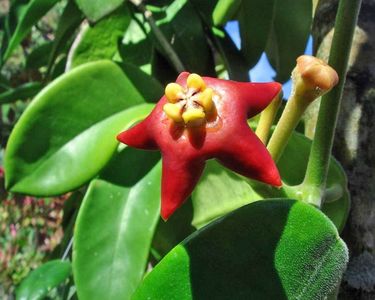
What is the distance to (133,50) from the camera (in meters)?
0.86

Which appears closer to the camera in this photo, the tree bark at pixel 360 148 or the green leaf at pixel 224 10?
the tree bark at pixel 360 148

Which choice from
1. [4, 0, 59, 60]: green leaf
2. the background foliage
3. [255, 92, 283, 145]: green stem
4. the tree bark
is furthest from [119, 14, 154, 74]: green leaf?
[255, 92, 283, 145]: green stem

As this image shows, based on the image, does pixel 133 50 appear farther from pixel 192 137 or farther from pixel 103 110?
pixel 192 137

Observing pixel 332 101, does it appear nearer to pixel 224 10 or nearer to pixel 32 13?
pixel 224 10

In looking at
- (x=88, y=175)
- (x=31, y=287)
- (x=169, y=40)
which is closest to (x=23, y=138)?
(x=88, y=175)

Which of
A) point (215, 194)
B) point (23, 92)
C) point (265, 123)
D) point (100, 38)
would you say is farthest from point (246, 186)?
point (23, 92)

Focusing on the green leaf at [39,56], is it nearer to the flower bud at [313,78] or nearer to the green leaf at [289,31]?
the green leaf at [289,31]

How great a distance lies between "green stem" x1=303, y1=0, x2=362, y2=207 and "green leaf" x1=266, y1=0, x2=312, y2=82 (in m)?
0.31

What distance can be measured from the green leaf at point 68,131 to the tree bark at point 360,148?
A: 0.21m

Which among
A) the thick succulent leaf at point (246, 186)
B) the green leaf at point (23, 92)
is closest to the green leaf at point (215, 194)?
the thick succulent leaf at point (246, 186)

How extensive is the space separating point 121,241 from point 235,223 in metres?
0.20

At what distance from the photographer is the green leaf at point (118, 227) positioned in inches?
23.5

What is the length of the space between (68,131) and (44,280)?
0.29m

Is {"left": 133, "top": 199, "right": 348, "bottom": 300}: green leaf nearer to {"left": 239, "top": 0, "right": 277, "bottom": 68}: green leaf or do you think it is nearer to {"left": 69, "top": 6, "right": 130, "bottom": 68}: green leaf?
{"left": 239, "top": 0, "right": 277, "bottom": 68}: green leaf
